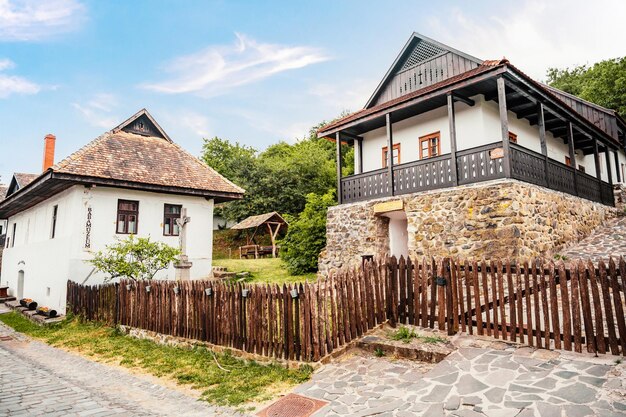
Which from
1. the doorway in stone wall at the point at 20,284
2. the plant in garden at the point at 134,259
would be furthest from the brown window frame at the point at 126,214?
the doorway in stone wall at the point at 20,284

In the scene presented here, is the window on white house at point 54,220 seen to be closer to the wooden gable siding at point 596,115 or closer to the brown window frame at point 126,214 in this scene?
the brown window frame at point 126,214

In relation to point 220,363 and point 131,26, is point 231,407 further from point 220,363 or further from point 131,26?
point 131,26


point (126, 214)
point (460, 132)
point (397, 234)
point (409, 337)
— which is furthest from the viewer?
point (126, 214)

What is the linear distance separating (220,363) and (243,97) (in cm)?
1595

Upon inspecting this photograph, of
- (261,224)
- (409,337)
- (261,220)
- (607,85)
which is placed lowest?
(409,337)

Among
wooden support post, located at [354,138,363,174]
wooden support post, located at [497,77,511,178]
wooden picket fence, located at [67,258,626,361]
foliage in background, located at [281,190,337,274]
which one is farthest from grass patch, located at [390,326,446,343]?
wooden support post, located at [354,138,363,174]

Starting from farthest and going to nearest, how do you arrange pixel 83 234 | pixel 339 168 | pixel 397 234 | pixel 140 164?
pixel 140 164
pixel 339 168
pixel 397 234
pixel 83 234

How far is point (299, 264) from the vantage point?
51.3 feet

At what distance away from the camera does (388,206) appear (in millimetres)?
12273

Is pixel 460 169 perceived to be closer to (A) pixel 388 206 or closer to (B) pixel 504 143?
(B) pixel 504 143

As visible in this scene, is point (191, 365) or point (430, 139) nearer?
point (191, 365)

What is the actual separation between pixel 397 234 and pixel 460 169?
12.3 feet

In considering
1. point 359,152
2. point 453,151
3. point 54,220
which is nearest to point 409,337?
point 453,151

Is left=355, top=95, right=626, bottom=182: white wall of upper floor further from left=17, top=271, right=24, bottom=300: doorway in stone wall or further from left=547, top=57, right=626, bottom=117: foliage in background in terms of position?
left=17, top=271, right=24, bottom=300: doorway in stone wall
